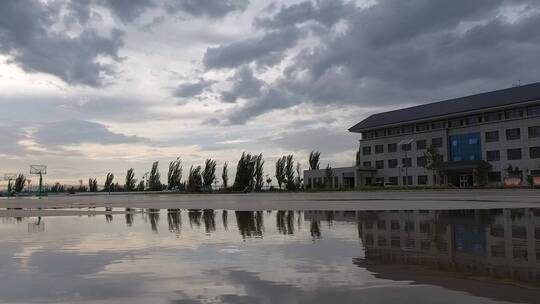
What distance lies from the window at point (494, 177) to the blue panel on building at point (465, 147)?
135 inches

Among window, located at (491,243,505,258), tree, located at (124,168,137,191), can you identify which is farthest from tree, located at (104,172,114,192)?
window, located at (491,243,505,258)

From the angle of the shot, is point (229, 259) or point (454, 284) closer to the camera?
point (454, 284)

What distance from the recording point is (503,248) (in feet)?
38.0

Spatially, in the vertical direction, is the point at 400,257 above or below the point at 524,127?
below

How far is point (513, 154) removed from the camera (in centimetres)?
7825

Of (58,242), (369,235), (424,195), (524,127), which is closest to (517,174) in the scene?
(524,127)

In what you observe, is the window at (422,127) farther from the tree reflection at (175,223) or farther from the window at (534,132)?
the tree reflection at (175,223)

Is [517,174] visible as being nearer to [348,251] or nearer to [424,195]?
[424,195]

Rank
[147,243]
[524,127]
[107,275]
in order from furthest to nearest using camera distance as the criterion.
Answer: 1. [524,127]
2. [147,243]
3. [107,275]

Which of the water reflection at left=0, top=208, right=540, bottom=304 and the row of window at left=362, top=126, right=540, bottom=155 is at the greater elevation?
the row of window at left=362, top=126, right=540, bottom=155

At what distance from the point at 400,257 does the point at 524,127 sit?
2934 inches

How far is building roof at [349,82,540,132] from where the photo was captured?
77062 millimetres

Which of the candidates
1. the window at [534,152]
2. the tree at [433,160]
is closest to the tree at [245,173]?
the tree at [433,160]

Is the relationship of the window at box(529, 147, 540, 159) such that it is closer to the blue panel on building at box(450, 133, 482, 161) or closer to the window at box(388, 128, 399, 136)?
the blue panel on building at box(450, 133, 482, 161)
